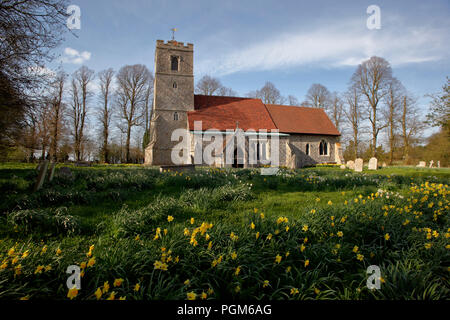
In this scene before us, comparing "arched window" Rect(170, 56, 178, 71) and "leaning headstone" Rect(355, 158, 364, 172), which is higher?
"arched window" Rect(170, 56, 178, 71)

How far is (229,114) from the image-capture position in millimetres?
24188

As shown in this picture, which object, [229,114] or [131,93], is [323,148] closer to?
[229,114]

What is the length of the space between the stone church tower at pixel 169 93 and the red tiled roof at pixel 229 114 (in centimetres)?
158

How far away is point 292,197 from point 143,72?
34.4m

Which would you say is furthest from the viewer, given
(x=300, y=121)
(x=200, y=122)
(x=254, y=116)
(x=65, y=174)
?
(x=300, y=121)

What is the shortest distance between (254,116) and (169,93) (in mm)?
9649

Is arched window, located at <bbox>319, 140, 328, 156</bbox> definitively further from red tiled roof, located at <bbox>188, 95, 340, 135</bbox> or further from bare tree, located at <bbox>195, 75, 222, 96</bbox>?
bare tree, located at <bbox>195, 75, 222, 96</bbox>

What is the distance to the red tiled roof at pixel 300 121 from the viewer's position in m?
25.7

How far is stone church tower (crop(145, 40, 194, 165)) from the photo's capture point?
23.7 metres

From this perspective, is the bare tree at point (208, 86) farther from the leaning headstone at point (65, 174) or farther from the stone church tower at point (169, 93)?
the leaning headstone at point (65, 174)

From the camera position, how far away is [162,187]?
21.4 feet

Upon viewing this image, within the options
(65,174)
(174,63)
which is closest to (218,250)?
(65,174)

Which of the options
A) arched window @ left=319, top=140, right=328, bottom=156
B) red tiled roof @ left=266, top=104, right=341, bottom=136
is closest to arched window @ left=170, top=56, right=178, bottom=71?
red tiled roof @ left=266, top=104, right=341, bottom=136

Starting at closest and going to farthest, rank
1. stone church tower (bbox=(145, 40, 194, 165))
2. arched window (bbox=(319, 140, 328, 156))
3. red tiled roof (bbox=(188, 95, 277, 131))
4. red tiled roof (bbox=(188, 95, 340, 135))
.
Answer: red tiled roof (bbox=(188, 95, 277, 131)) → red tiled roof (bbox=(188, 95, 340, 135)) → stone church tower (bbox=(145, 40, 194, 165)) → arched window (bbox=(319, 140, 328, 156))
